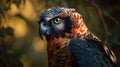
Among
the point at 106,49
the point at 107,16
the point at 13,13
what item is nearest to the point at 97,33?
the point at 107,16

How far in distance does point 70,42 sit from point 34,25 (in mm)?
2452

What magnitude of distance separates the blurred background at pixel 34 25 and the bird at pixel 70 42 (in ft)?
1.87

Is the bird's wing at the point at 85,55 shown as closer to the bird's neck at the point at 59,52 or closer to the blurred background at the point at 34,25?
the bird's neck at the point at 59,52

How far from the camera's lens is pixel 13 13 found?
7.42m

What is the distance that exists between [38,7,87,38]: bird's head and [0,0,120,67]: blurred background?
2.23 ft

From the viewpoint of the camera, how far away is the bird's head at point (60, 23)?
5461 mm

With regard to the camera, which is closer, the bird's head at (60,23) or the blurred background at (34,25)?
the bird's head at (60,23)

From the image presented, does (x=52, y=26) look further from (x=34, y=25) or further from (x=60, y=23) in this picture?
(x=34, y=25)

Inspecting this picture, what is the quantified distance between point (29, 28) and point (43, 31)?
2866 mm

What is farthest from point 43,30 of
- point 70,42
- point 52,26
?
point 70,42

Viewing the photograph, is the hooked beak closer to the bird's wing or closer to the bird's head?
the bird's head

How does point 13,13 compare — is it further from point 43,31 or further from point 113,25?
point 43,31

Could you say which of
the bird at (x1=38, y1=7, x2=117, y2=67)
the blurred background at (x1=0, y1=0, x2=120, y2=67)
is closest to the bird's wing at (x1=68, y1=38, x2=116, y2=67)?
the bird at (x1=38, y1=7, x2=117, y2=67)

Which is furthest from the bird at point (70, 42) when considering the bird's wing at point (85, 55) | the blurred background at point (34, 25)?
the blurred background at point (34, 25)
